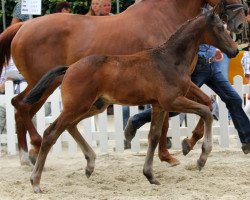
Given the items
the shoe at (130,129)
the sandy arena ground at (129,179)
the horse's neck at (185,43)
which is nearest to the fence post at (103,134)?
the sandy arena ground at (129,179)

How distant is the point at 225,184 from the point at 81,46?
215cm

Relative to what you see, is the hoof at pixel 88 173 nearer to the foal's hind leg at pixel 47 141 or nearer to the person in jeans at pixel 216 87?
the foal's hind leg at pixel 47 141

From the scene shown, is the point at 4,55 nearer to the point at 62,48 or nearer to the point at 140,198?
the point at 62,48

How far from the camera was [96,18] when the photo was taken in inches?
260

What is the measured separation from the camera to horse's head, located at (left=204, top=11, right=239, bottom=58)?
5.57 metres

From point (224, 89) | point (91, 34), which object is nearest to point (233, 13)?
point (224, 89)

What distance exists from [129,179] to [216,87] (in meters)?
1.76

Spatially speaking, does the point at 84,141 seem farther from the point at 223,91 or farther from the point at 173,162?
the point at 223,91

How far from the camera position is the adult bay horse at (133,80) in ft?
17.3

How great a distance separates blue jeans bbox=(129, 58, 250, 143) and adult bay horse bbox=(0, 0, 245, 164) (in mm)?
561

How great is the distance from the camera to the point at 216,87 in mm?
7094

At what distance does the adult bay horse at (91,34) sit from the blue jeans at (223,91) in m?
0.56

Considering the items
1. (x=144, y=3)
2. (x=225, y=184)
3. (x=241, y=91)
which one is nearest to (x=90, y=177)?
(x=225, y=184)

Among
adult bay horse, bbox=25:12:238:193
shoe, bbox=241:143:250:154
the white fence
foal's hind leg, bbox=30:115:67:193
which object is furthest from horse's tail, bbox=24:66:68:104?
shoe, bbox=241:143:250:154
